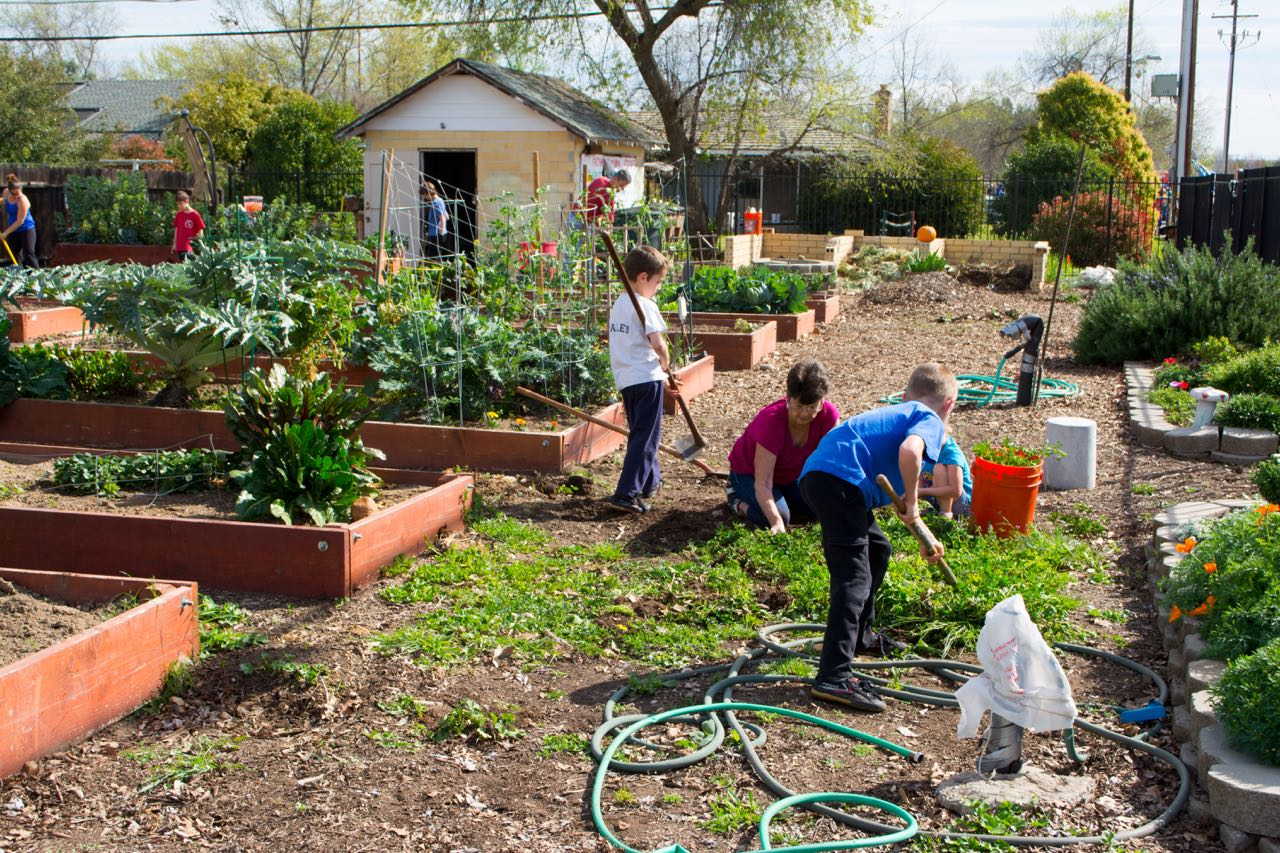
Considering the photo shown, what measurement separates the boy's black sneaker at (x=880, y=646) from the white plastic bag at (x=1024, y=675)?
1.19 metres

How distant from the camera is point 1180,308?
38.2 ft

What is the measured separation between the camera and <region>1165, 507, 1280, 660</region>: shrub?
164 inches

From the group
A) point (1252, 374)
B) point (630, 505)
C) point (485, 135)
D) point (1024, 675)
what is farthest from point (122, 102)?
point (1024, 675)

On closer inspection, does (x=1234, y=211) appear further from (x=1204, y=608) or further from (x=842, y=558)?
(x=842, y=558)

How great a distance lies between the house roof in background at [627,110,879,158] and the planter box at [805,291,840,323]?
9888 millimetres

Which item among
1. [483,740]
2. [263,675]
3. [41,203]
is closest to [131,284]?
[263,675]

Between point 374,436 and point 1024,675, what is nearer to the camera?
point 1024,675

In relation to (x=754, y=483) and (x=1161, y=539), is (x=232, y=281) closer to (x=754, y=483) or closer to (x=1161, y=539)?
(x=754, y=483)

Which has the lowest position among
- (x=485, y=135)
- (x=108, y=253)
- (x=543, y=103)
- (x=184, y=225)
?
(x=108, y=253)

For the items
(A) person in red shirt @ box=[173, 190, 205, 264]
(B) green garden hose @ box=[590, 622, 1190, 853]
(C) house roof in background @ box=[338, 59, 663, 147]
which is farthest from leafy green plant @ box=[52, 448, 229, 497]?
(C) house roof in background @ box=[338, 59, 663, 147]

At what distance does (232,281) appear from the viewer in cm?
828

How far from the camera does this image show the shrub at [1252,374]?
8859 millimetres

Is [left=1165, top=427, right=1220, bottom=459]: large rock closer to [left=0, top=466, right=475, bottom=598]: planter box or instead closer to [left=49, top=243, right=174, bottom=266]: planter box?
[left=0, top=466, right=475, bottom=598]: planter box

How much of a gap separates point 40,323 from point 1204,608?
1291 centimetres
